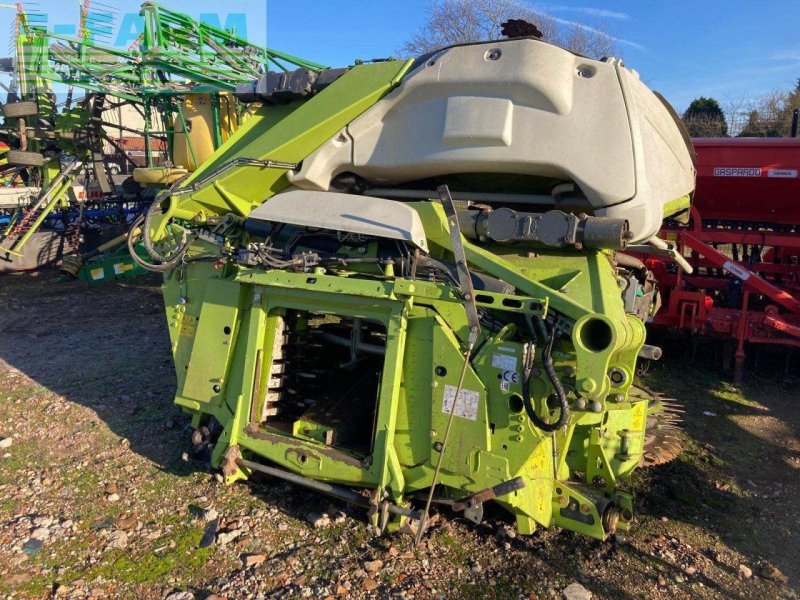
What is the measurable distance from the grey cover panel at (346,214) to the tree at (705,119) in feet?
49.3

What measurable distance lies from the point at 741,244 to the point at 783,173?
29.8 inches

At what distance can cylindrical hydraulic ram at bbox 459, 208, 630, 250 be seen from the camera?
3027 millimetres

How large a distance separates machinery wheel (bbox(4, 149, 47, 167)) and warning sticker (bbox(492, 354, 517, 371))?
997cm

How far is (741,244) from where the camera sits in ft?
20.6

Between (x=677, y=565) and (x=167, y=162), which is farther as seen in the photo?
(x=167, y=162)

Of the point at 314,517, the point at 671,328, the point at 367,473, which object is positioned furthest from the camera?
the point at 671,328

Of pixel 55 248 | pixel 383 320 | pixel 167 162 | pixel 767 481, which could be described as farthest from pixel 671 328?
pixel 55 248

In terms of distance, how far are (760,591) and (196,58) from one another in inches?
401

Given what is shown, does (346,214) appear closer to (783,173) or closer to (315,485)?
(315,485)

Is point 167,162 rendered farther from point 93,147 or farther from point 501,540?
point 501,540

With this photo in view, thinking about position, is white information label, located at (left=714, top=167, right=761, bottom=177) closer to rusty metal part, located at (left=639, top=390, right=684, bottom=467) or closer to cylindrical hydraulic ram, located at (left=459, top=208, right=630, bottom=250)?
rusty metal part, located at (left=639, top=390, right=684, bottom=467)

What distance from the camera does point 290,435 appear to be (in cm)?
357

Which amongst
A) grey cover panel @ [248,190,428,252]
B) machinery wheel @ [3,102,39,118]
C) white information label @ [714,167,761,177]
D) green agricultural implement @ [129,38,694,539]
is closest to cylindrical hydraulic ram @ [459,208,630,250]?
green agricultural implement @ [129,38,694,539]

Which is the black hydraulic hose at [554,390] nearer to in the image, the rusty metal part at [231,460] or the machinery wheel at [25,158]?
the rusty metal part at [231,460]
